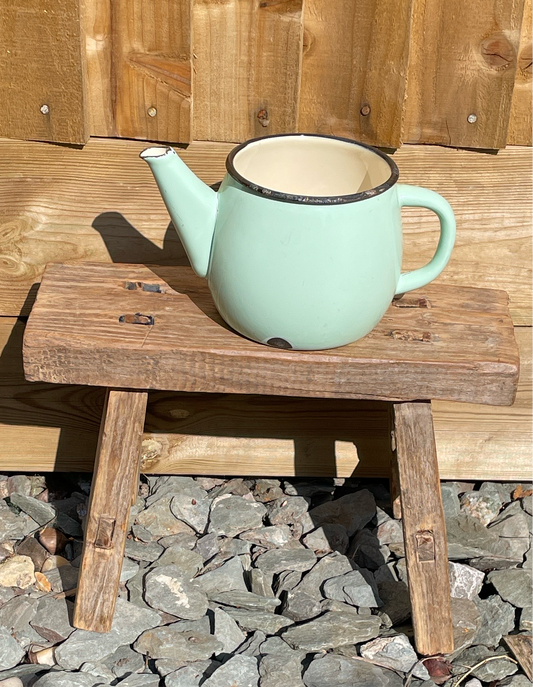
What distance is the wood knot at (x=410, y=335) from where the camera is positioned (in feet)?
3.76

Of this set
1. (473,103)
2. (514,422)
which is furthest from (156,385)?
(514,422)

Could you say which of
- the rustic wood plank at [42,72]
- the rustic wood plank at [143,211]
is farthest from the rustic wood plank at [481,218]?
the rustic wood plank at [42,72]

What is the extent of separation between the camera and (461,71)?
3.99 feet

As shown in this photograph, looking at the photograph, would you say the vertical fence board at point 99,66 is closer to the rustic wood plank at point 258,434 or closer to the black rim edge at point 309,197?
the black rim edge at point 309,197

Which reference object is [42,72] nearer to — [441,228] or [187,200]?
[187,200]

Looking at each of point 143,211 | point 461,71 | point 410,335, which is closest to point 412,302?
point 410,335

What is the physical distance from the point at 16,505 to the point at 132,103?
72 cm

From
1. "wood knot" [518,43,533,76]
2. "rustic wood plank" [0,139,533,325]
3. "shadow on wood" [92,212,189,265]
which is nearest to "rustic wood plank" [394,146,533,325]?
"rustic wood plank" [0,139,533,325]

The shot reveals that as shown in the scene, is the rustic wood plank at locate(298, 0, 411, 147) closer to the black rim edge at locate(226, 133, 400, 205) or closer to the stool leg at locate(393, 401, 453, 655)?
the black rim edge at locate(226, 133, 400, 205)

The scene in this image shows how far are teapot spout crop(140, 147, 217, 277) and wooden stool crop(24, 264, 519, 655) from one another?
12cm

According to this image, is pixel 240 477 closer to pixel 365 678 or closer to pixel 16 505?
pixel 16 505

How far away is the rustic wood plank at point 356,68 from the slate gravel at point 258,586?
661mm

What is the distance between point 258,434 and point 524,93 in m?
0.71

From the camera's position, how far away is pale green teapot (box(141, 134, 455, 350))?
1012 mm
